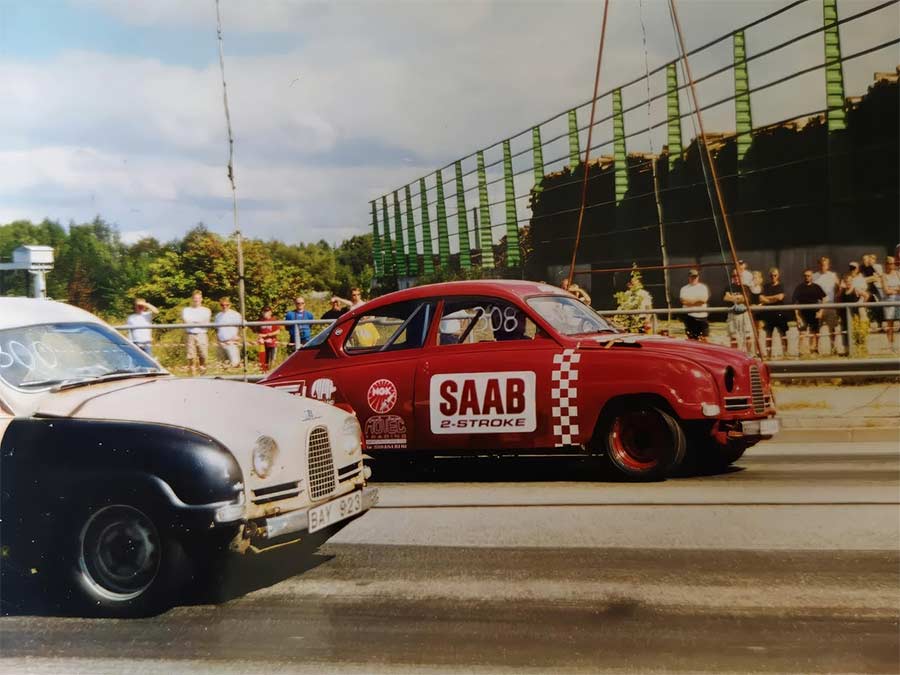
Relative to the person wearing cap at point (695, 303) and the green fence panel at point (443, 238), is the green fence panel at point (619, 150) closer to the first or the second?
Result: the person wearing cap at point (695, 303)

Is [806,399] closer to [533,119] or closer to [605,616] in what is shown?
[533,119]

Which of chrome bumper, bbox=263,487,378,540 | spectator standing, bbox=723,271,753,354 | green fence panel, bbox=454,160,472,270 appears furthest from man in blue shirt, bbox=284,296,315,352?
chrome bumper, bbox=263,487,378,540

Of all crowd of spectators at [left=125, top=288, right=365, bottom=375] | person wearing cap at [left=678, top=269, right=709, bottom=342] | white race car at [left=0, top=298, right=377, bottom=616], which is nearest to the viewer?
white race car at [left=0, top=298, right=377, bottom=616]

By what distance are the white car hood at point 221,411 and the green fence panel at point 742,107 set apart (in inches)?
375

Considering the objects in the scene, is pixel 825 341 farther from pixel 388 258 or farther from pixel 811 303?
pixel 388 258

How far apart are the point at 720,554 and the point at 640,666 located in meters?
1.99

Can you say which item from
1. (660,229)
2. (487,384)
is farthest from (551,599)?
(660,229)

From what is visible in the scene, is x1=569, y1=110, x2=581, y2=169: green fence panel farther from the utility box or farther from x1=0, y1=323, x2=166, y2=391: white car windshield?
x1=0, y1=323, x2=166, y2=391: white car windshield

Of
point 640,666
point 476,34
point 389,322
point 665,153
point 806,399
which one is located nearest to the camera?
point 640,666

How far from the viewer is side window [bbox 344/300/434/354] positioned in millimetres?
8547

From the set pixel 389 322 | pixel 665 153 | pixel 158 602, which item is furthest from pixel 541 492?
pixel 665 153

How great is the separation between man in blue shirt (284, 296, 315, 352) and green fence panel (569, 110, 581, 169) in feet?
15.1

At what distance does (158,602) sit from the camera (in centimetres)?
445

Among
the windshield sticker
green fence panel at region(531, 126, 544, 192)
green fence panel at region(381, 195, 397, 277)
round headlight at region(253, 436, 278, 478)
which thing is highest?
green fence panel at region(531, 126, 544, 192)
